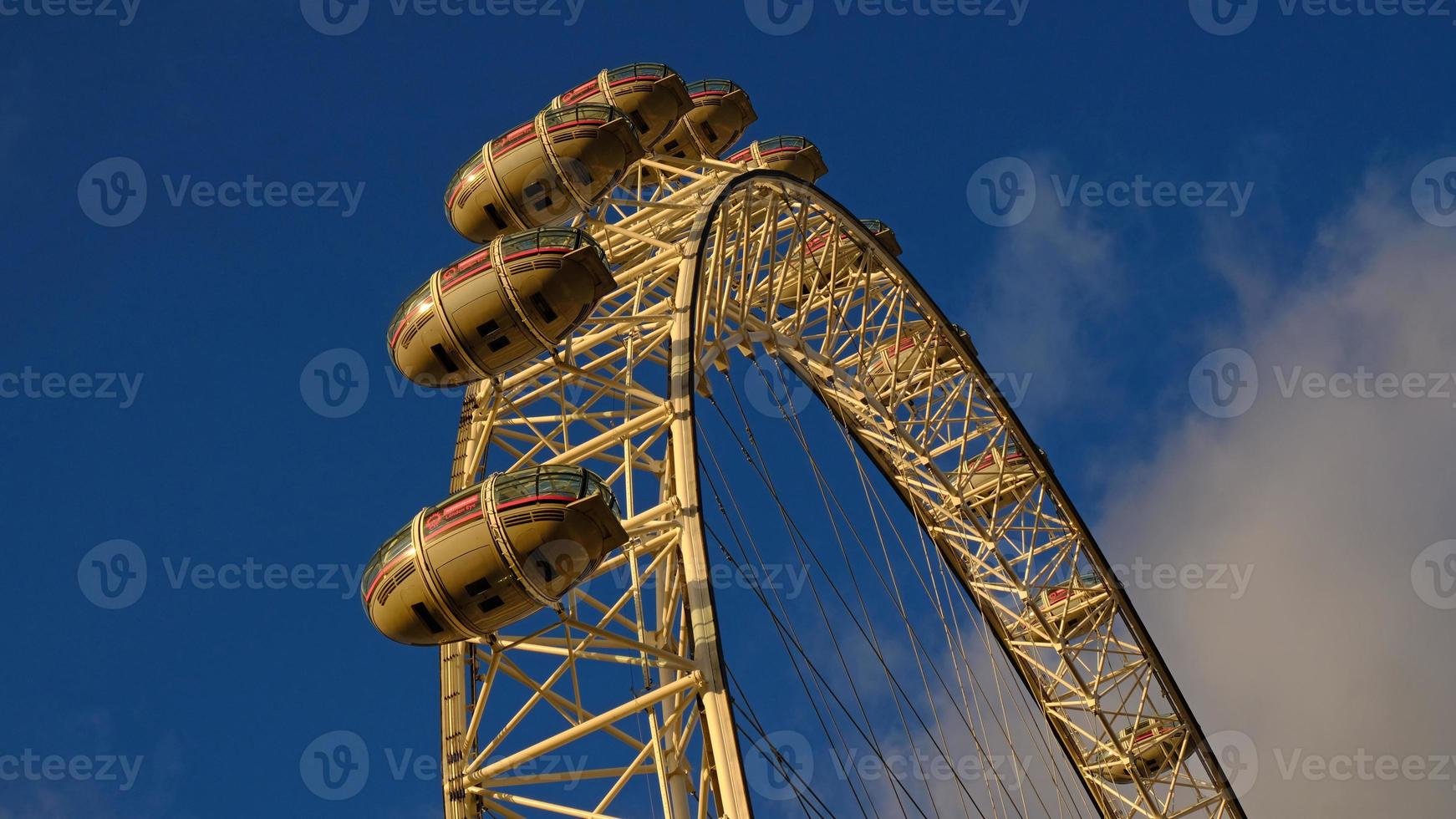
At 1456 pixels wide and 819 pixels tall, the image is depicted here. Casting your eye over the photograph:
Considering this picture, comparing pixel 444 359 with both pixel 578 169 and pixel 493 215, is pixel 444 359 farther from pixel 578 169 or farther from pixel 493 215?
pixel 578 169

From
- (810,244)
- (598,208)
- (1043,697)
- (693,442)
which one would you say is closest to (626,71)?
(598,208)

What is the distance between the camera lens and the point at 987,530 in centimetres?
4162

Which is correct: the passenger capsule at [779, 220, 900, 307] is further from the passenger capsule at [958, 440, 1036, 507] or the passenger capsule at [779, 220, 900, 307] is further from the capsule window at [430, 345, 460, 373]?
the capsule window at [430, 345, 460, 373]

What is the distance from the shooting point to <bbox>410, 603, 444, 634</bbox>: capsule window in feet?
67.8

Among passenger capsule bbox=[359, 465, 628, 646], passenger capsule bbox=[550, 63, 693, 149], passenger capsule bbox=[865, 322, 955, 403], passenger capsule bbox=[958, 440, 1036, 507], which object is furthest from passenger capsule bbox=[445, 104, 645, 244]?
passenger capsule bbox=[958, 440, 1036, 507]

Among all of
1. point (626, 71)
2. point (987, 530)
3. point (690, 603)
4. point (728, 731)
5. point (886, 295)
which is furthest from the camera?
point (987, 530)

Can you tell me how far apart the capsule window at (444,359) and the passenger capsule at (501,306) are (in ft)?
0.04

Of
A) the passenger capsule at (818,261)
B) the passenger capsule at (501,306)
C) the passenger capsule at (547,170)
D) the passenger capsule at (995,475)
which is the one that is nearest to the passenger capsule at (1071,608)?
the passenger capsule at (995,475)

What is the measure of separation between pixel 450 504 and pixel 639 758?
3939 millimetres

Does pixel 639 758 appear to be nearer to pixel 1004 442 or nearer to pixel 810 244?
pixel 810 244

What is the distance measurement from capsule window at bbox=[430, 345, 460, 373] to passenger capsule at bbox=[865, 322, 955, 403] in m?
16.4

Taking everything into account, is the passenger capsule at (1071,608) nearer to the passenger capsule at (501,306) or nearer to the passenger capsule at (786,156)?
the passenger capsule at (786,156)

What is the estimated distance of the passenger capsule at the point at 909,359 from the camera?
4006cm

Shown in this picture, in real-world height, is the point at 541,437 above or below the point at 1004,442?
below
